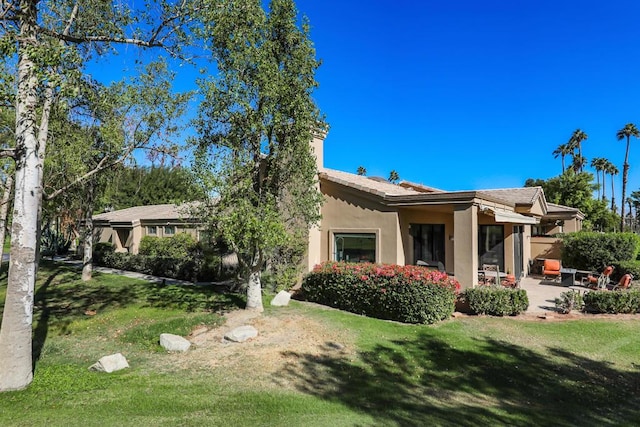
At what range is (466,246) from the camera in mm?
12523

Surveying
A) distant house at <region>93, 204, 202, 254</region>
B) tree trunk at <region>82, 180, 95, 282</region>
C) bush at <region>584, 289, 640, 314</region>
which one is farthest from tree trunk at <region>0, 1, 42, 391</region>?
distant house at <region>93, 204, 202, 254</region>

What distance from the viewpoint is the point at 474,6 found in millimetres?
16031

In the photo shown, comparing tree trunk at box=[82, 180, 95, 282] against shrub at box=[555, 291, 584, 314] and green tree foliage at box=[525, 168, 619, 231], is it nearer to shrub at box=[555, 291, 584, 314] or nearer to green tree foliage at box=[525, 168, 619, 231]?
shrub at box=[555, 291, 584, 314]

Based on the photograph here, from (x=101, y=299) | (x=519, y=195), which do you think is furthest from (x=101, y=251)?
(x=519, y=195)

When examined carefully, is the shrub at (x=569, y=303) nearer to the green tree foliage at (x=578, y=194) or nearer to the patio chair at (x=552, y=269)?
the patio chair at (x=552, y=269)

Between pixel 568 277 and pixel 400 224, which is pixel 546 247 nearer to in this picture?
pixel 568 277

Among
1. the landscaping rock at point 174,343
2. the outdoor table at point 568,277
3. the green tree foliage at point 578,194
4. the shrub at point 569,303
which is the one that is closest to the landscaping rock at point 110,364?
the landscaping rock at point 174,343

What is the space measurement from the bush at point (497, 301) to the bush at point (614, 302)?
7.18 ft

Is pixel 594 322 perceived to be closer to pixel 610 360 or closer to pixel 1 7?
pixel 610 360

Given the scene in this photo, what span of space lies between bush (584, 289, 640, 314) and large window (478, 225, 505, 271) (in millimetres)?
7383

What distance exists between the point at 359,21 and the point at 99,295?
16775 millimetres

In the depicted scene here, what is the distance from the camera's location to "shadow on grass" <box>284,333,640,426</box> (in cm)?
611

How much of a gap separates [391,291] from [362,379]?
4263 mm

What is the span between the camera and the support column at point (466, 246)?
40.7 feet
